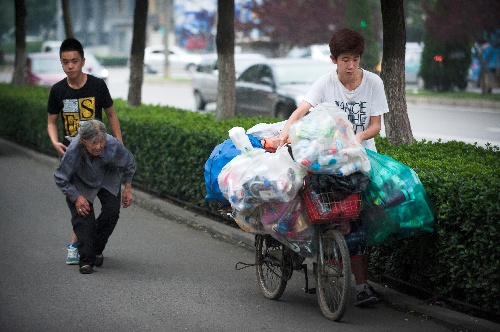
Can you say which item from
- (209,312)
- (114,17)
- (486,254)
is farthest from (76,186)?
(114,17)

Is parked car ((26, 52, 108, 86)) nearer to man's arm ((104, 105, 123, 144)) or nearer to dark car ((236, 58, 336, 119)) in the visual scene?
dark car ((236, 58, 336, 119))

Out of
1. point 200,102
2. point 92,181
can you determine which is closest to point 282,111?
point 200,102

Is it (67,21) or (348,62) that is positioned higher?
(67,21)

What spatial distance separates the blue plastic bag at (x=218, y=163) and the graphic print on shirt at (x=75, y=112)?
6.08 ft

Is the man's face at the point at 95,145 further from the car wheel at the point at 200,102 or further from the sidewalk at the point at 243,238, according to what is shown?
the car wheel at the point at 200,102

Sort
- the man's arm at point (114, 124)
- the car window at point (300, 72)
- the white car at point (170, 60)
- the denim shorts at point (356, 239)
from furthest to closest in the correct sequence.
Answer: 1. the white car at point (170, 60)
2. the car window at point (300, 72)
3. the man's arm at point (114, 124)
4. the denim shorts at point (356, 239)

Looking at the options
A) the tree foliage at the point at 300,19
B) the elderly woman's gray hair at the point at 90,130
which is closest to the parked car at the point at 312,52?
the tree foliage at the point at 300,19

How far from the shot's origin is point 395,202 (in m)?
6.25

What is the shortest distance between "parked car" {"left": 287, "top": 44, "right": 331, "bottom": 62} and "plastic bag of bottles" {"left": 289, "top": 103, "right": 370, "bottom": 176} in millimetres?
36528

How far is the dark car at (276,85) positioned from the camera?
69.3 ft

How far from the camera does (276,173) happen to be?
616 centimetres

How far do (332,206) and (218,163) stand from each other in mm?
1145

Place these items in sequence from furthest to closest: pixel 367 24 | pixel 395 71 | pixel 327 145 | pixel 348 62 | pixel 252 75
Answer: pixel 367 24 → pixel 252 75 → pixel 395 71 → pixel 348 62 → pixel 327 145

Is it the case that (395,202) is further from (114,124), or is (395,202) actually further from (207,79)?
(207,79)
